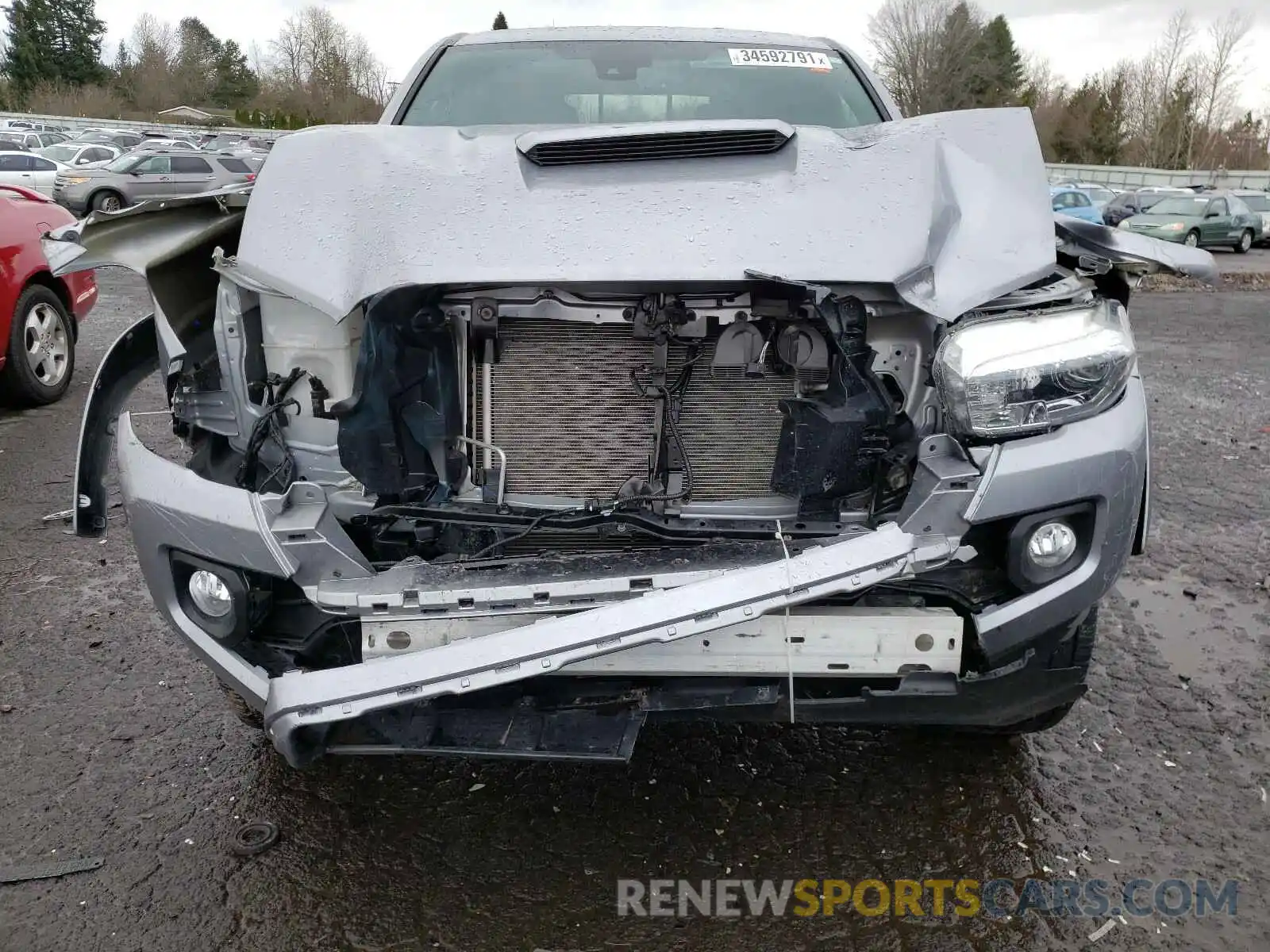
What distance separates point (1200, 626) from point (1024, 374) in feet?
7.00

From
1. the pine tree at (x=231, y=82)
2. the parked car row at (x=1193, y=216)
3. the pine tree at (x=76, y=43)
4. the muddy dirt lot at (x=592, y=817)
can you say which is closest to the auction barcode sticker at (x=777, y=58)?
the muddy dirt lot at (x=592, y=817)

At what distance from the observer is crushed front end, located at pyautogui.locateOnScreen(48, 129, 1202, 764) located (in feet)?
6.51

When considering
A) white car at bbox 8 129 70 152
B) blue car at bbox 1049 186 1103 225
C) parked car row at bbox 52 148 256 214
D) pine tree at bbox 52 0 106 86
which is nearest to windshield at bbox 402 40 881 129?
parked car row at bbox 52 148 256 214

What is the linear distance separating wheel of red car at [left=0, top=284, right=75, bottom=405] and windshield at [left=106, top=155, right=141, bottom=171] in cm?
1804

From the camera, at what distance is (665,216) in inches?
89.1

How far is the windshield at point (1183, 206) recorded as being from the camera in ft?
75.4

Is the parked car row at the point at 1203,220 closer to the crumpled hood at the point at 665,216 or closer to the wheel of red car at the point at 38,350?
the wheel of red car at the point at 38,350

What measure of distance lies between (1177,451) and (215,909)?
5.67 metres

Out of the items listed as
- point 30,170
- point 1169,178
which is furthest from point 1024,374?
point 1169,178

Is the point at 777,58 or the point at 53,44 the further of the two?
the point at 53,44

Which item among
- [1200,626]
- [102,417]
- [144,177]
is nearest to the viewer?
[102,417]

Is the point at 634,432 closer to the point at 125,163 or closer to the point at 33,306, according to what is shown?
the point at 33,306
